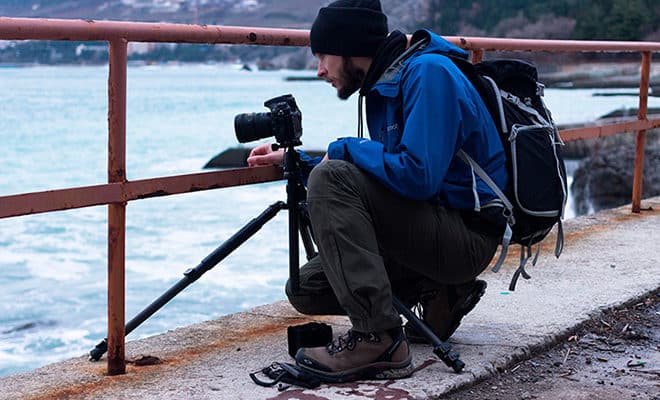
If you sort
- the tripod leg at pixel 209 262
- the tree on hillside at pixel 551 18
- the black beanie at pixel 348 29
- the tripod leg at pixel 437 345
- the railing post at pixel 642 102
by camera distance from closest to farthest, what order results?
the black beanie at pixel 348 29
the tripod leg at pixel 437 345
the tripod leg at pixel 209 262
the railing post at pixel 642 102
the tree on hillside at pixel 551 18

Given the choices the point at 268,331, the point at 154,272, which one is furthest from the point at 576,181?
the point at 268,331

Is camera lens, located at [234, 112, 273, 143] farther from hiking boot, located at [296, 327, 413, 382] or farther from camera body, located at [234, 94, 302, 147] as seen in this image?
hiking boot, located at [296, 327, 413, 382]

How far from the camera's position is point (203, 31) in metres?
3.02

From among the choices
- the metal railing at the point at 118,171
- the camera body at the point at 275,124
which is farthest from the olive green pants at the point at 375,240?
the metal railing at the point at 118,171

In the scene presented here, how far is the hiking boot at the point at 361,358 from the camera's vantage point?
287 centimetres

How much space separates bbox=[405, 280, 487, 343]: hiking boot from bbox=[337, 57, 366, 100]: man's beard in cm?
73

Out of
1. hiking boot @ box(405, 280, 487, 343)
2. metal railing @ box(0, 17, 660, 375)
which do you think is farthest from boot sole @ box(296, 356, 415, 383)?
metal railing @ box(0, 17, 660, 375)

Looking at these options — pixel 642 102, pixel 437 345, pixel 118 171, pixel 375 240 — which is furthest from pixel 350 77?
pixel 642 102

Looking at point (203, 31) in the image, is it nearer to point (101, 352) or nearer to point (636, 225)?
point (101, 352)

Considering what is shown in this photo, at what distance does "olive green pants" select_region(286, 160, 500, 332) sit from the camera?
2.71 meters

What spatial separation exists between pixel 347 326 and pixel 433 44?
3.71 feet

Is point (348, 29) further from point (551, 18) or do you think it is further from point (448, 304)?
point (551, 18)

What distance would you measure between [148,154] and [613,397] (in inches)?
1420

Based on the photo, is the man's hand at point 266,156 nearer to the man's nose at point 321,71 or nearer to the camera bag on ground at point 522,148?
the man's nose at point 321,71
